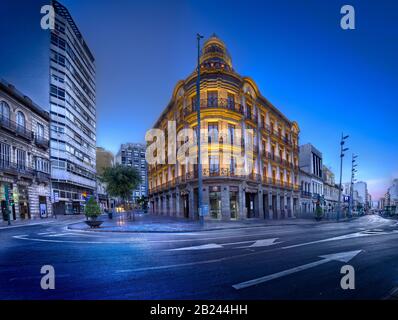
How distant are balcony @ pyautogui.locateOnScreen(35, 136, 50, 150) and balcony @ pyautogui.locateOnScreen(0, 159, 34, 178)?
4249mm

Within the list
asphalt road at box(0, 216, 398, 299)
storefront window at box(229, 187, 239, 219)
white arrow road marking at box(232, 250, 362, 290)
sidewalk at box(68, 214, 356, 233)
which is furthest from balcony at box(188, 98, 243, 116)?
white arrow road marking at box(232, 250, 362, 290)

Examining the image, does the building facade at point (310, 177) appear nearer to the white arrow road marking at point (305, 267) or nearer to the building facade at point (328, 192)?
the building facade at point (328, 192)

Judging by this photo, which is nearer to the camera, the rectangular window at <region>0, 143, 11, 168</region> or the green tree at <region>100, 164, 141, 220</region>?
the green tree at <region>100, 164, 141, 220</region>

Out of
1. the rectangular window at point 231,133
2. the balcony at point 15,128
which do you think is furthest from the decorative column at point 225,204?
the balcony at point 15,128

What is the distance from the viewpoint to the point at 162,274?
4.99 metres

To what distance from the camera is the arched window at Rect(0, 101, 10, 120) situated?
2863 centimetres

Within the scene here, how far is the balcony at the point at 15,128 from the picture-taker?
93.1 ft

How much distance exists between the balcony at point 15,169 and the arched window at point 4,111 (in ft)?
18.6

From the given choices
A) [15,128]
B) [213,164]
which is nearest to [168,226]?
[213,164]

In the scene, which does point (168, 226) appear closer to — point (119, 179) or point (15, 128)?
point (119, 179)

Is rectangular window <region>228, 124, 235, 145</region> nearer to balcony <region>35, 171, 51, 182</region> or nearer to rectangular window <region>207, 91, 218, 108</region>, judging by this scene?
rectangular window <region>207, 91, 218, 108</region>

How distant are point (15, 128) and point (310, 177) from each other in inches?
2068
